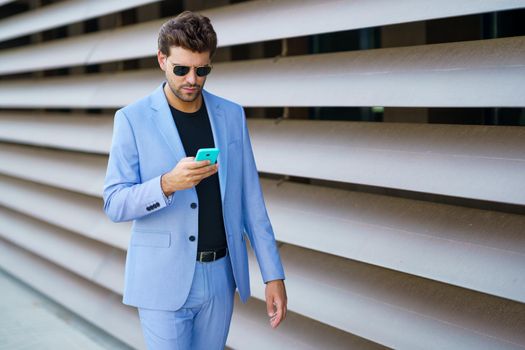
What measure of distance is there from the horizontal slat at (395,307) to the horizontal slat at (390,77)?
0.85m

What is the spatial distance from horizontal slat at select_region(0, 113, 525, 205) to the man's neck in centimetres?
93

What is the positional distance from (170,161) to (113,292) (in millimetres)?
3694

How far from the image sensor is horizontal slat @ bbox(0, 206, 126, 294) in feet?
20.1

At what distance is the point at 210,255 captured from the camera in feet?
9.59

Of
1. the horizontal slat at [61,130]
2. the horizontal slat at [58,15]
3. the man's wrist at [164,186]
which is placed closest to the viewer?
the man's wrist at [164,186]

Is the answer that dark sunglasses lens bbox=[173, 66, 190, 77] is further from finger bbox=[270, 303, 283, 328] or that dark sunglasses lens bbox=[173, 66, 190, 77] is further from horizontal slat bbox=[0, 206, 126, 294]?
horizontal slat bbox=[0, 206, 126, 294]

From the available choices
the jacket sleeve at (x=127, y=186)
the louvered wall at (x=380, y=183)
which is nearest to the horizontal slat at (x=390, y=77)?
the louvered wall at (x=380, y=183)

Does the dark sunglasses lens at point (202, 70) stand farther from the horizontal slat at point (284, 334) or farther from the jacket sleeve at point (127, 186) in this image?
the horizontal slat at point (284, 334)

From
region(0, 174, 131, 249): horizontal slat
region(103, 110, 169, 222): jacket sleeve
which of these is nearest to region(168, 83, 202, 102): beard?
region(103, 110, 169, 222): jacket sleeve

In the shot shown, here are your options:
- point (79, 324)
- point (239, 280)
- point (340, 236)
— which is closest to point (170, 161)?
point (239, 280)

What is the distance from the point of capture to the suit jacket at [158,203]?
285 centimetres

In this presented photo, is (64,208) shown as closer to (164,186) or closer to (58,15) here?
(58,15)

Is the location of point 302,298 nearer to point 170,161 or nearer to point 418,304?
point 418,304

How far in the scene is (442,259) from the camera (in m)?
3.12
